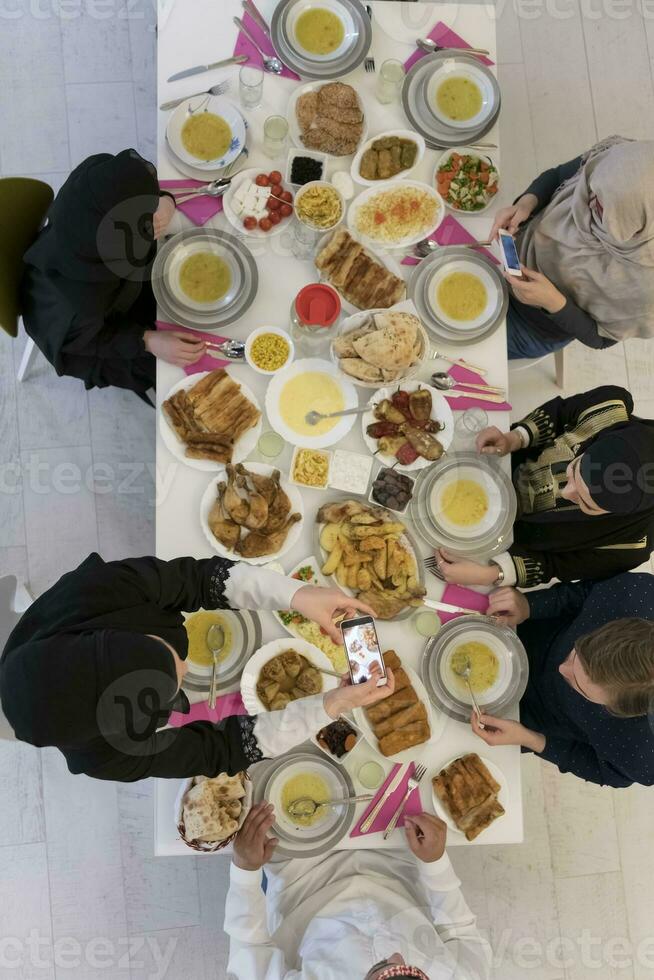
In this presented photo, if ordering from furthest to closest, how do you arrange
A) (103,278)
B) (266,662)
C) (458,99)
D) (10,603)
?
(10,603)
(458,99)
(103,278)
(266,662)

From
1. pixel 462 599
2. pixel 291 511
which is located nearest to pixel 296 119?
pixel 291 511

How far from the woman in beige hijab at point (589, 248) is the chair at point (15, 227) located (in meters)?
1.37

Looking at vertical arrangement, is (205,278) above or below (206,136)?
below

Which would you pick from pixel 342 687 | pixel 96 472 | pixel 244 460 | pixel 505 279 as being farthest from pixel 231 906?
pixel 505 279

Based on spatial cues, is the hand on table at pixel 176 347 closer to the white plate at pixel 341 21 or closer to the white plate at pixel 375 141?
the white plate at pixel 375 141

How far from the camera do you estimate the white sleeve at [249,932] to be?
1.93m

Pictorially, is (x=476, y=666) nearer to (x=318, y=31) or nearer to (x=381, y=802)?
(x=381, y=802)

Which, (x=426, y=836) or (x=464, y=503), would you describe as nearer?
(x=426, y=836)

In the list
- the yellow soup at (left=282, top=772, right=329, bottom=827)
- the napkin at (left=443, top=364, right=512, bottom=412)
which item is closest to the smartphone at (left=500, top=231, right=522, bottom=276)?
the napkin at (left=443, top=364, right=512, bottom=412)

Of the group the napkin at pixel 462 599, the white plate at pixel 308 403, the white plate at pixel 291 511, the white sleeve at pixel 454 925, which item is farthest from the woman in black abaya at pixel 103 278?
the white sleeve at pixel 454 925

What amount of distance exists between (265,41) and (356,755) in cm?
208

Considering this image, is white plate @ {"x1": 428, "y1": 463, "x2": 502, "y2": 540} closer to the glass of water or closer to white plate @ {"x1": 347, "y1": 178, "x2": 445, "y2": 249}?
white plate @ {"x1": 347, "y1": 178, "x2": 445, "y2": 249}

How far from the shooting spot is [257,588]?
6.02 ft

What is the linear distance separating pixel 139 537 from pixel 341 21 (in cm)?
191
